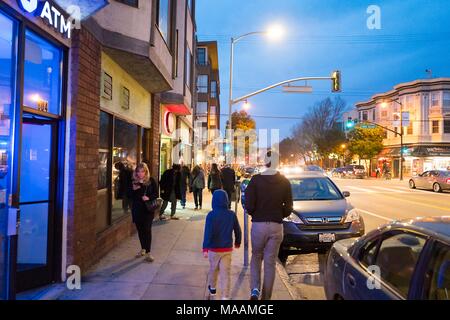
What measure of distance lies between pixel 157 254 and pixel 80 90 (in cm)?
329

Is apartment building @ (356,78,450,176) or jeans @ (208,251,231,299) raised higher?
apartment building @ (356,78,450,176)

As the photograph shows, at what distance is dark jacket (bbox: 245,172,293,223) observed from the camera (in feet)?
15.3

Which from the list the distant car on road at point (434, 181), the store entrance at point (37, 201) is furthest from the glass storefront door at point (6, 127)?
the distant car on road at point (434, 181)

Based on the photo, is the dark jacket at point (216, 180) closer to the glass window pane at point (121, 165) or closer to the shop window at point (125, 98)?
the glass window pane at point (121, 165)

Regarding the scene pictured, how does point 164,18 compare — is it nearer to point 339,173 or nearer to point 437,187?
point 437,187

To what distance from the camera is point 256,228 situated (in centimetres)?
468

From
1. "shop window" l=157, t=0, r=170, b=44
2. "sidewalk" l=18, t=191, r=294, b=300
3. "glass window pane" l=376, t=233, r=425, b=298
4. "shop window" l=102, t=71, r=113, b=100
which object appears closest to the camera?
"glass window pane" l=376, t=233, r=425, b=298

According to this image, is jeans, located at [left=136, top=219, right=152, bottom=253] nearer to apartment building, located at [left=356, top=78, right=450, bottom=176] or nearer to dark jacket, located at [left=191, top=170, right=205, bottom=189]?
dark jacket, located at [left=191, top=170, right=205, bottom=189]

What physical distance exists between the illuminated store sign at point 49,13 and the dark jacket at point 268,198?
311 cm

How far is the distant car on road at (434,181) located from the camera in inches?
908

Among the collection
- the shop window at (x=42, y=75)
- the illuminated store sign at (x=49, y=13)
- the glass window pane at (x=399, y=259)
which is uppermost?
the illuminated store sign at (x=49, y=13)

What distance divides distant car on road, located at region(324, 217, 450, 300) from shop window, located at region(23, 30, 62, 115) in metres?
4.02

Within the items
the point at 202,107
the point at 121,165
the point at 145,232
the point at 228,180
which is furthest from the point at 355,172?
the point at 145,232

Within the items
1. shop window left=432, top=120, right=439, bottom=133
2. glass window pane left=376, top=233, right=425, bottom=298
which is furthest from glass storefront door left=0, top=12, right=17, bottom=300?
shop window left=432, top=120, right=439, bottom=133
